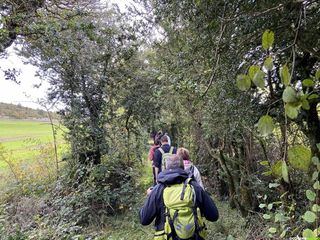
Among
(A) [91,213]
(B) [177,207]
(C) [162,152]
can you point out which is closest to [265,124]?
(B) [177,207]

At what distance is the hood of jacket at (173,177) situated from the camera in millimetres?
2877

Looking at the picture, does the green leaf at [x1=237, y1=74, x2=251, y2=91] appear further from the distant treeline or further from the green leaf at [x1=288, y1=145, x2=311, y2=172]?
the distant treeline

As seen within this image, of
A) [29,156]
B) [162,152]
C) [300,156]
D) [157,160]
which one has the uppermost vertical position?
[300,156]

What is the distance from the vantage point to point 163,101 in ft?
26.5

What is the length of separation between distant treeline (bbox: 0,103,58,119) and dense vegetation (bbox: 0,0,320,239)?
1.75 feet

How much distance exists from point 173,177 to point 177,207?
0.89 feet

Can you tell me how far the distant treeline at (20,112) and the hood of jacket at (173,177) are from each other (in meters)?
5.72

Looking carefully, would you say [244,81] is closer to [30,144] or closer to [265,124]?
[265,124]

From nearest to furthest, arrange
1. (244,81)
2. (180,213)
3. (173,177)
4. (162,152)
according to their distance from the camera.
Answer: (244,81) → (180,213) → (173,177) → (162,152)

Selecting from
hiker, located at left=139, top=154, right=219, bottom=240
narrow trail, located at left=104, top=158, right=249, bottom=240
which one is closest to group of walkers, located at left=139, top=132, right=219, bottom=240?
hiker, located at left=139, top=154, right=219, bottom=240

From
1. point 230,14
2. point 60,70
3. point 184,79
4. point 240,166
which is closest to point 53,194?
point 60,70

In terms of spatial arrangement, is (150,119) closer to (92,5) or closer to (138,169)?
(138,169)

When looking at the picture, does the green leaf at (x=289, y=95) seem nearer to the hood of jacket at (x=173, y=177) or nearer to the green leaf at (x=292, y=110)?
the green leaf at (x=292, y=110)

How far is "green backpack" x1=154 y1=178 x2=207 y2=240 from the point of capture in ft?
9.09
